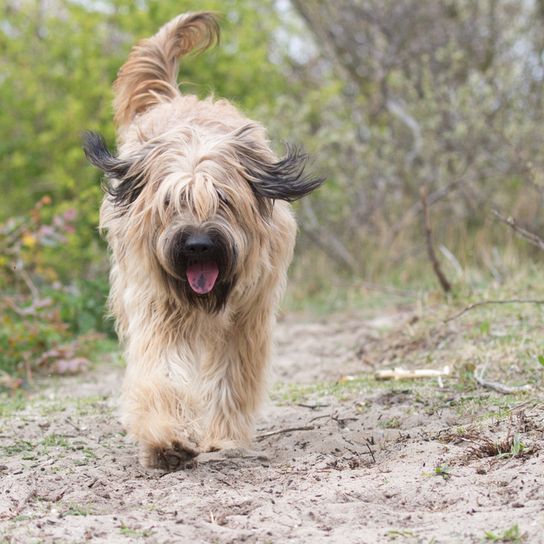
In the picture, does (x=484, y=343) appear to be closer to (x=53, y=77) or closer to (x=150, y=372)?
(x=150, y=372)

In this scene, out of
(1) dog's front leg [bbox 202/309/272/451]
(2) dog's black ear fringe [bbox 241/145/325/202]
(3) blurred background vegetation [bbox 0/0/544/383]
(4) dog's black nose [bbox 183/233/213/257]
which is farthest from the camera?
(3) blurred background vegetation [bbox 0/0/544/383]

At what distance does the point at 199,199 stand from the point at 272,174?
0.54 meters

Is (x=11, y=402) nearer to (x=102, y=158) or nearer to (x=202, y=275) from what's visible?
(x=102, y=158)

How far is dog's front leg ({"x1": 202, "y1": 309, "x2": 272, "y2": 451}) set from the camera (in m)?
4.76

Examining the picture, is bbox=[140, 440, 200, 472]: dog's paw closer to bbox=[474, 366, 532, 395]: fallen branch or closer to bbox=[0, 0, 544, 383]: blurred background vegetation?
bbox=[474, 366, 532, 395]: fallen branch

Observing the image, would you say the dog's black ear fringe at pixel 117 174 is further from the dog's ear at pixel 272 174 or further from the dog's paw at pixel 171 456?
the dog's paw at pixel 171 456

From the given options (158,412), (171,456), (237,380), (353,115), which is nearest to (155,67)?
(237,380)

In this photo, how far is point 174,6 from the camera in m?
11.7

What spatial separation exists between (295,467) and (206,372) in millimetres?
913

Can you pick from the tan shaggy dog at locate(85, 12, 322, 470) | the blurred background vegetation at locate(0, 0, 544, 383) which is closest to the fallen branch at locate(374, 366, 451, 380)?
the tan shaggy dog at locate(85, 12, 322, 470)

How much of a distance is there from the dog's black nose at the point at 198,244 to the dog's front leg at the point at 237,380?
66 cm

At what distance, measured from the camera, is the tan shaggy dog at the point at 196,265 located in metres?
4.32

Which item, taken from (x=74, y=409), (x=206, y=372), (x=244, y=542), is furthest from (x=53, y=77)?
(x=244, y=542)

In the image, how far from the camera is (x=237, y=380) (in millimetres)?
4852
